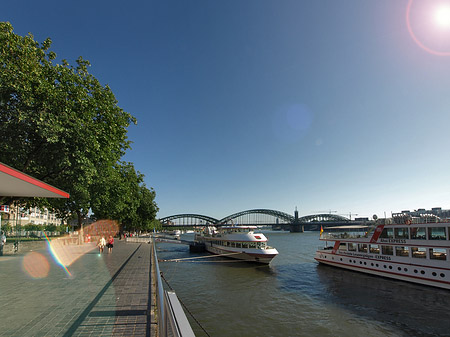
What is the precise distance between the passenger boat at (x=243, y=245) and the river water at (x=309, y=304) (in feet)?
18.2

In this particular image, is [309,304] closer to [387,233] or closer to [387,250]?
[387,250]

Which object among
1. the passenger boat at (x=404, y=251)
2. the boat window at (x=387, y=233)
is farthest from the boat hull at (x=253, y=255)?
the boat window at (x=387, y=233)

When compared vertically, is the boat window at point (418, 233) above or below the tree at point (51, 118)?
below

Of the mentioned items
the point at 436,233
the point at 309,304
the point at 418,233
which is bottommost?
the point at 309,304

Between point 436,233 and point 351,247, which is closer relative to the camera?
point 436,233

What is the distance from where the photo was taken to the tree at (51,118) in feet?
51.6

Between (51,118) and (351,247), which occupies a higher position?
(51,118)

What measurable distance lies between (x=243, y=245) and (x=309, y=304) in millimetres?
19878

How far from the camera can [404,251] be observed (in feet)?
83.9

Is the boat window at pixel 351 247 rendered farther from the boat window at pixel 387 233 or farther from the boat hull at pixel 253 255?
the boat hull at pixel 253 255

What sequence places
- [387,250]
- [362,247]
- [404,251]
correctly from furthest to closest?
[362,247]
[387,250]
[404,251]

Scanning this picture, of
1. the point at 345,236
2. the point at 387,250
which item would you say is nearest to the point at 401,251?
the point at 387,250

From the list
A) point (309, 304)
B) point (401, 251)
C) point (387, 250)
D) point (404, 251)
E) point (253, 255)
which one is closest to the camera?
point (309, 304)

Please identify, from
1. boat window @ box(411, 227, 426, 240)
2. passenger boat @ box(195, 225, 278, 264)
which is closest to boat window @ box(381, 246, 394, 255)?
boat window @ box(411, 227, 426, 240)
